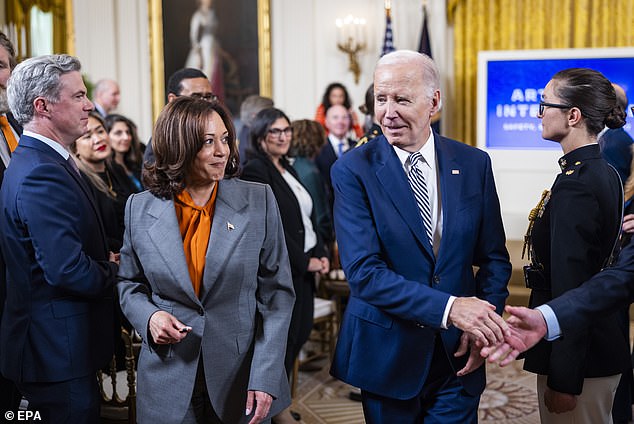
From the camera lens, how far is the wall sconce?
9352 mm

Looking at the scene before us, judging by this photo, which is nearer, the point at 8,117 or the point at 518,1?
the point at 8,117

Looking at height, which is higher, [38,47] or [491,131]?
[38,47]

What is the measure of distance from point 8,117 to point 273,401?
5.81ft

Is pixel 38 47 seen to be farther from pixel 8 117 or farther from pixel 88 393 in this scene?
pixel 88 393

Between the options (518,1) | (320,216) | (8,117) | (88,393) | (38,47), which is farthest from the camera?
(38,47)

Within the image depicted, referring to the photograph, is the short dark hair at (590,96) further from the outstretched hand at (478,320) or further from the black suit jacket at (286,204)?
the black suit jacket at (286,204)

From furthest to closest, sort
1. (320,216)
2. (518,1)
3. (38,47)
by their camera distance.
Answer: (38,47) → (518,1) → (320,216)

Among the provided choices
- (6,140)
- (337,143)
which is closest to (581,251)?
(6,140)

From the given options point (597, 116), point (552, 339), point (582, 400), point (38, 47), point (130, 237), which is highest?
point (38, 47)

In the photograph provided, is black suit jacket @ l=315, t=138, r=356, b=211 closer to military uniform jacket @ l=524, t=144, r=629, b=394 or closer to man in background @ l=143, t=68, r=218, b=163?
man in background @ l=143, t=68, r=218, b=163

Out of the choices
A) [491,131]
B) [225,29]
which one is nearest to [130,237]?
[491,131]

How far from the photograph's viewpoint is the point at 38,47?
9773mm

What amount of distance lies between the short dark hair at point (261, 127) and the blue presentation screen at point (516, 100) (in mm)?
4914

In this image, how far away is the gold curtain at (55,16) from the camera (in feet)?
31.7
